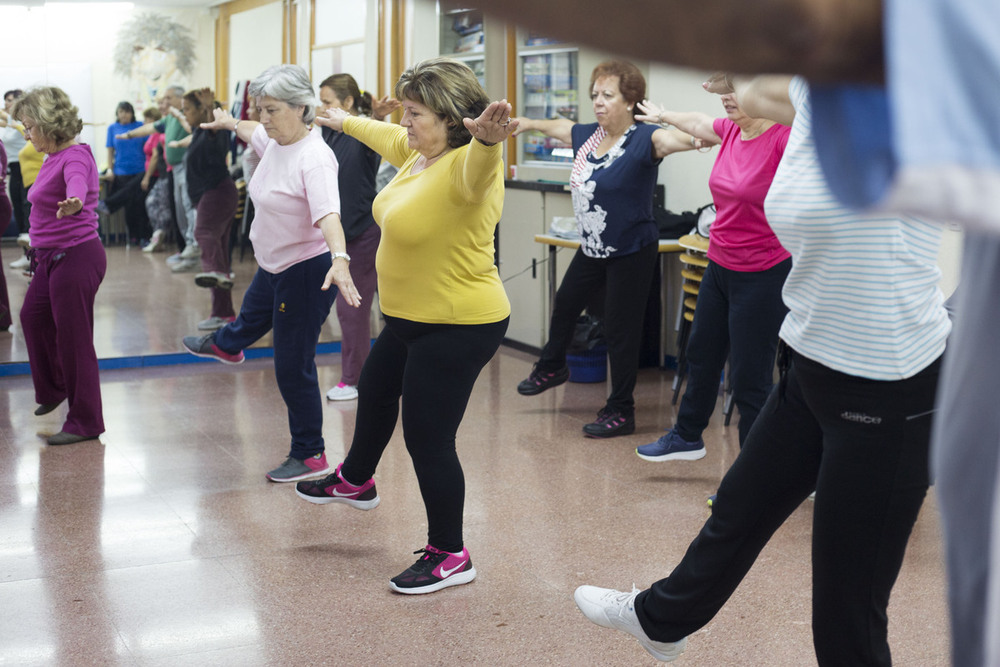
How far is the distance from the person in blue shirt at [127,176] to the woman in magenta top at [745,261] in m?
3.33

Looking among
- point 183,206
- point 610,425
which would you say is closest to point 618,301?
point 610,425

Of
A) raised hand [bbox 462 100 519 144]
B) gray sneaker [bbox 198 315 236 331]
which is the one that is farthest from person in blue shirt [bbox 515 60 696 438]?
gray sneaker [bbox 198 315 236 331]

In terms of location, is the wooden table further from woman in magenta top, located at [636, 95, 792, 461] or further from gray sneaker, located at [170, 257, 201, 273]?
gray sneaker, located at [170, 257, 201, 273]

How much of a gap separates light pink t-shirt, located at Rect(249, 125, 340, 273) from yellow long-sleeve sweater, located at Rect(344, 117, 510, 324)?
3.04 ft

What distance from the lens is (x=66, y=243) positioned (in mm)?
4633

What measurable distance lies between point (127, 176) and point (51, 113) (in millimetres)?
1417

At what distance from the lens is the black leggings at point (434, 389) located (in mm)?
2963

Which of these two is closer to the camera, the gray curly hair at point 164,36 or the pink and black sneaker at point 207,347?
the pink and black sneaker at point 207,347

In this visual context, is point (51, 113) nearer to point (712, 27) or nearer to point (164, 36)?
point (164, 36)

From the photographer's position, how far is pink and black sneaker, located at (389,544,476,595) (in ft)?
10.4

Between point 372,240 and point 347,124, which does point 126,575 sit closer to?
point 347,124

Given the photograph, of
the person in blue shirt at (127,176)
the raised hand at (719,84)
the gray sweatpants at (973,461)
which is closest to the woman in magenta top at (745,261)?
the raised hand at (719,84)

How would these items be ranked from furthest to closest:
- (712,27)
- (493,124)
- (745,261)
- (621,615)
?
(745,261) → (493,124) → (621,615) → (712,27)

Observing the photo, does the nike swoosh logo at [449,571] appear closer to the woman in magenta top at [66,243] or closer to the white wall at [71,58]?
the woman in magenta top at [66,243]
